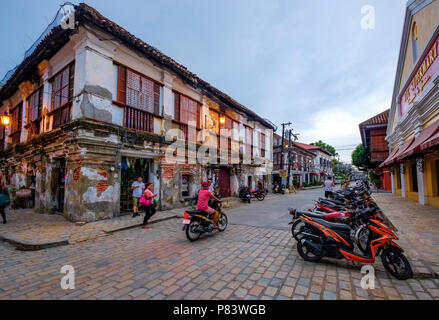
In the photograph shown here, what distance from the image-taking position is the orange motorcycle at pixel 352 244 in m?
3.34

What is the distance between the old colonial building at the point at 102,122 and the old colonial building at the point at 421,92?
9.22 m

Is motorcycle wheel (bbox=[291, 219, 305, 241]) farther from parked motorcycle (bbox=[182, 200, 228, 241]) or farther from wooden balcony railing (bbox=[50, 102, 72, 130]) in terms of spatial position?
wooden balcony railing (bbox=[50, 102, 72, 130])

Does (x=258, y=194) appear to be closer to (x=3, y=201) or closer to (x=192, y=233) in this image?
(x=192, y=233)

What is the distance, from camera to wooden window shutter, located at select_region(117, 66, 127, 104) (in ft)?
27.1

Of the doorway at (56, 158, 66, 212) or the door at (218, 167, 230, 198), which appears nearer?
the doorway at (56, 158, 66, 212)

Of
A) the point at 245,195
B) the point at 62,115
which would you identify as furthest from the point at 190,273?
the point at 245,195

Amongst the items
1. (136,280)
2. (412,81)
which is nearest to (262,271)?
(136,280)

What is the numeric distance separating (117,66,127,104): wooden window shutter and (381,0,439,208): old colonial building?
32.4ft

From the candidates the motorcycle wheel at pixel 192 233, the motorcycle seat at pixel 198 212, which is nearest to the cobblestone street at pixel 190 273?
the motorcycle wheel at pixel 192 233

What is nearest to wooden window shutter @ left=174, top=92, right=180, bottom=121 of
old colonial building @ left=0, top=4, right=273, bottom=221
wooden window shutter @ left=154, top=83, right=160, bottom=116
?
old colonial building @ left=0, top=4, right=273, bottom=221

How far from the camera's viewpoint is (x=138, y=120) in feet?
29.2

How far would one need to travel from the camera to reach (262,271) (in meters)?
3.61

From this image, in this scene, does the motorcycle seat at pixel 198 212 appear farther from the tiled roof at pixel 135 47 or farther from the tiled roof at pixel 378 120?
the tiled roof at pixel 378 120
